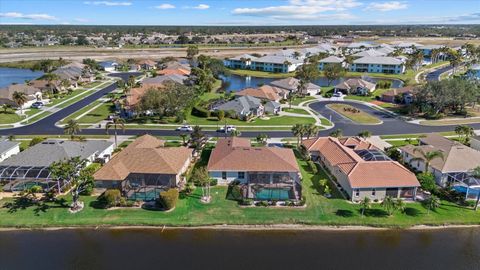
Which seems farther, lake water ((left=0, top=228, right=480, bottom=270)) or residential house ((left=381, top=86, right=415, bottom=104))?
residential house ((left=381, top=86, right=415, bottom=104))

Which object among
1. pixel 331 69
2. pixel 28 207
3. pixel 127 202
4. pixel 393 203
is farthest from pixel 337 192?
pixel 331 69

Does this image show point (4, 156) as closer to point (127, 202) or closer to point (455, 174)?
point (127, 202)

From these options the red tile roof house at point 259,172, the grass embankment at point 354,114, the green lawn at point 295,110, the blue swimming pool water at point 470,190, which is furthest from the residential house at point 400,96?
the red tile roof house at point 259,172

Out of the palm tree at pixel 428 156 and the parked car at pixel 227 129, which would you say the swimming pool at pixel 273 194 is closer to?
the palm tree at pixel 428 156

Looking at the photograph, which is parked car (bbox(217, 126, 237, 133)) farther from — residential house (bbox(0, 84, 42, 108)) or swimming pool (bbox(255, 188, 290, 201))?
residential house (bbox(0, 84, 42, 108))

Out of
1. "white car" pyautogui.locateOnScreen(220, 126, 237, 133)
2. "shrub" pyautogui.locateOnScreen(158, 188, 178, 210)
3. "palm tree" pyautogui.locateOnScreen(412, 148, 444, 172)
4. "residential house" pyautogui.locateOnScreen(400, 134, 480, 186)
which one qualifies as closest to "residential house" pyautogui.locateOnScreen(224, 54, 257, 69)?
"white car" pyautogui.locateOnScreen(220, 126, 237, 133)
